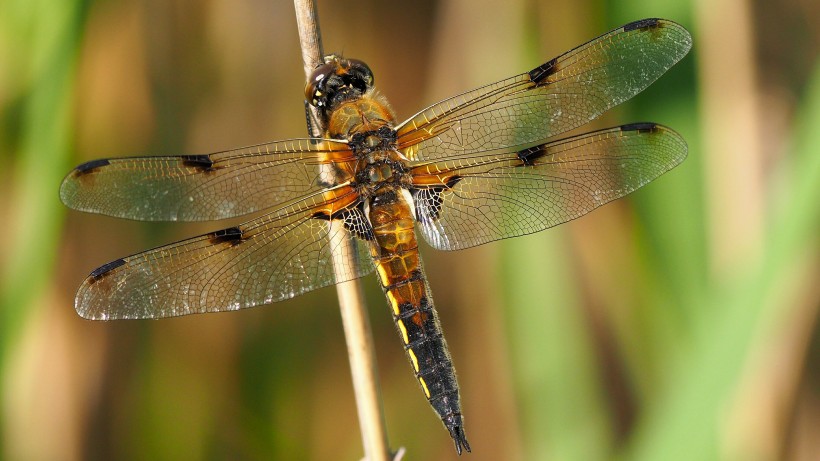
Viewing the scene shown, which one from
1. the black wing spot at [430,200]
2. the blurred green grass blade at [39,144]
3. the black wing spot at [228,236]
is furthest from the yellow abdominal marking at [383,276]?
the blurred green grass blade at [39,144]

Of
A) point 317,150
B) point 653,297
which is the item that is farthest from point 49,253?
point 653,297

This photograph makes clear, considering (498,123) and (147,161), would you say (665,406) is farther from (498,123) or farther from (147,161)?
(147,161)

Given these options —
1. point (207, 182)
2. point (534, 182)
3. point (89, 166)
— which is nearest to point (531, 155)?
point (534, 182)

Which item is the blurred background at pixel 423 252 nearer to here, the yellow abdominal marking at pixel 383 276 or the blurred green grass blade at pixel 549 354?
the blurred green grass blade at pixel 549 354

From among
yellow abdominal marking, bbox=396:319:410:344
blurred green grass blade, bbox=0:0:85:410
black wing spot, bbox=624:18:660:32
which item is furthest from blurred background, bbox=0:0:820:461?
yellow abdominal marking, bbox=396:319:410:344

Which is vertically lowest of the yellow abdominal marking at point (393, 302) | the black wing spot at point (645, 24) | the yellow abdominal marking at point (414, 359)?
the yellow abdominal marking at point (414, 359)
